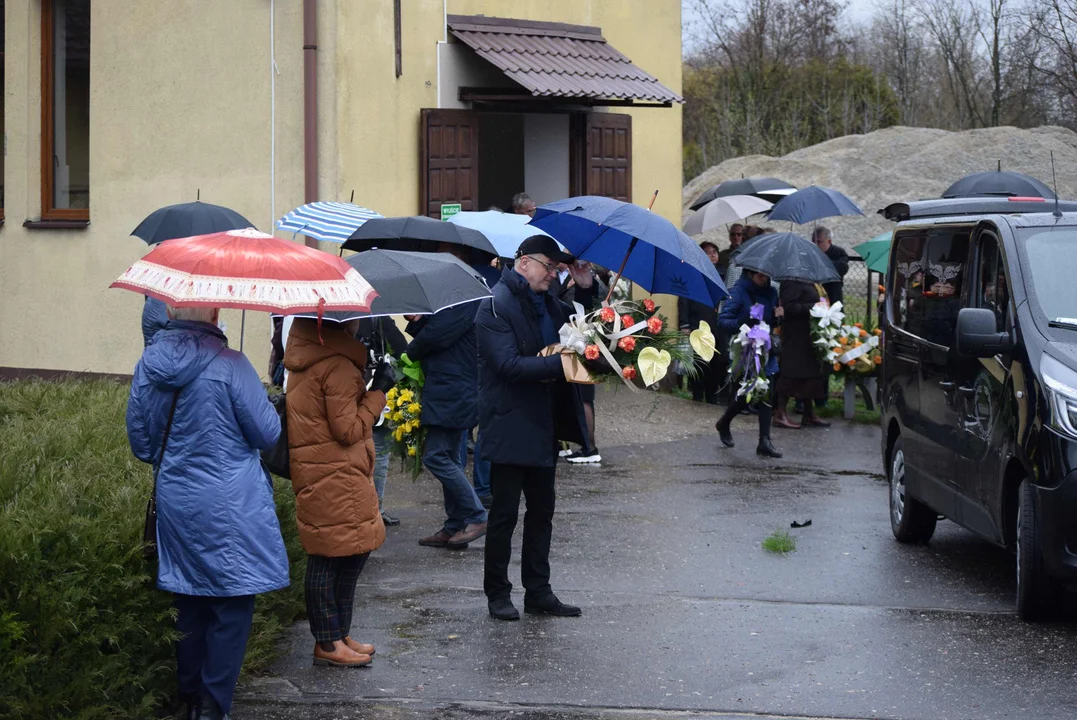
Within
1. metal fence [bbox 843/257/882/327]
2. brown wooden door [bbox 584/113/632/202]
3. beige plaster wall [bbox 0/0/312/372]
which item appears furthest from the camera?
metal fence [bbox 843/257/882/327]

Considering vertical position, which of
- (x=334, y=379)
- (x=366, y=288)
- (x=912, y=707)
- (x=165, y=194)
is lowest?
(x=912, y=707)

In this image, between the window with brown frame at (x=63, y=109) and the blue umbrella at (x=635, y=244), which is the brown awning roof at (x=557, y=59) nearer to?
the window with brown frame at (x=63, y=109)

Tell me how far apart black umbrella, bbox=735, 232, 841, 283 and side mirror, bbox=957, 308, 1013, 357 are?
594 centimetres

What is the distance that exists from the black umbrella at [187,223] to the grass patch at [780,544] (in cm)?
377

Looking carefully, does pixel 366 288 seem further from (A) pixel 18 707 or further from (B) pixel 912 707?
→ (B) pixel 912 707

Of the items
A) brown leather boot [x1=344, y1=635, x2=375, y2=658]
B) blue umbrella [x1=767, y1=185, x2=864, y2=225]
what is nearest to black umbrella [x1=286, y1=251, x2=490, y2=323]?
brown leather boot [x1=344, y1=635, x2=375, y2=658]

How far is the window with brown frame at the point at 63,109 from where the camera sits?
47.4 feet

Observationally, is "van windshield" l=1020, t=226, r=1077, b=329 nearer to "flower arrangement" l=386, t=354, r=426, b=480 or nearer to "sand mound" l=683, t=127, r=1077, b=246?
"flower arrangement" l=386, t=354, r=426, b=480

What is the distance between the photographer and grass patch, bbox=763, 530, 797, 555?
28.8ft

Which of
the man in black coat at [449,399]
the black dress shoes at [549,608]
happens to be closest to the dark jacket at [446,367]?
the man in black coat at [449,399]

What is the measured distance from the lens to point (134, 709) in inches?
199

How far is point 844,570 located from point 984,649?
1.83 metres

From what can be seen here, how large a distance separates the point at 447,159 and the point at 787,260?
3.41 m

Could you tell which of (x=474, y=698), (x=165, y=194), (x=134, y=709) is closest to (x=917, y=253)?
(x=474, y=698)
